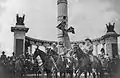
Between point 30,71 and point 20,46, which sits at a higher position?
point 20,46

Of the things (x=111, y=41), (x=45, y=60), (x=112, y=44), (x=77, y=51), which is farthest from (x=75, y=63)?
(x=111, y=41)

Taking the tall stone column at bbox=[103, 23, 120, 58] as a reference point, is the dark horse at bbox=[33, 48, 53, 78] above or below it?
below

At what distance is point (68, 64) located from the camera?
24.0m

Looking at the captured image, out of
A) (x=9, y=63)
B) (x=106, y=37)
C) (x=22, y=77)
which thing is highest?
(x=106, y=37)

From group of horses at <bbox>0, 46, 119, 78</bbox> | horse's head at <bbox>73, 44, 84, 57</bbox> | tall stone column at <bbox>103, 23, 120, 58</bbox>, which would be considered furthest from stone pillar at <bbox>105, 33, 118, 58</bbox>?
horse's head at <bbox>73, 44, 84, 57</bbox>

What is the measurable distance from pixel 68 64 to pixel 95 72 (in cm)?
358

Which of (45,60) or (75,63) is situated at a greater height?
(45,60)

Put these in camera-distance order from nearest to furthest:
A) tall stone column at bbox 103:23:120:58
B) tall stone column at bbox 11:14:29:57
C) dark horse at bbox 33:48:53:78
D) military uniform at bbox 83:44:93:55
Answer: military uniform at bbox 83:44:93:55 < dark horse at bbox 33:48:53:78 < tall stone column at bbox 11:14:29:57 < tall stone column at bbox 103:23:120:58

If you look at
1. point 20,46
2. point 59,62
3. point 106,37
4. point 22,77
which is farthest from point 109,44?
point 59,62

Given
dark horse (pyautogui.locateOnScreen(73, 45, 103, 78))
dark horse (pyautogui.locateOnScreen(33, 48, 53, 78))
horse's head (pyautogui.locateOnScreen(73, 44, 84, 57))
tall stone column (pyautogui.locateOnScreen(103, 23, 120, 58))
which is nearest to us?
dark horse (pyautogui.locateOnScreen(73, 45, 103, 78))

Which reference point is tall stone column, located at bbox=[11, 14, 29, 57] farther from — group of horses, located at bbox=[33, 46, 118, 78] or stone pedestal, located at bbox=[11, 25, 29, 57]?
group of horses, located at bbox=[33, 46, 118, 78]

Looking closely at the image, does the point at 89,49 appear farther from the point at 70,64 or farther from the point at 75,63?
the point at 70,64

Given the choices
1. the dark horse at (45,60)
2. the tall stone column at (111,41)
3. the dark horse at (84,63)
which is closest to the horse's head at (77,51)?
the dark horse at (84,63)

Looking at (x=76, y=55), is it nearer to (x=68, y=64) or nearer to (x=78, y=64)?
(x=78, y=64)
